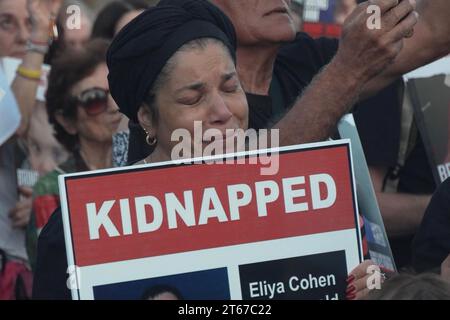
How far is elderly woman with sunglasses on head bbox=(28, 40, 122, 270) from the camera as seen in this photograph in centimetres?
516

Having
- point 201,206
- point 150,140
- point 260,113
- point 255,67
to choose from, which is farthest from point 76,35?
point 201,206

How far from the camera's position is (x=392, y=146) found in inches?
175

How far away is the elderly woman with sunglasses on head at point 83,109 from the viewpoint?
5.16 meters

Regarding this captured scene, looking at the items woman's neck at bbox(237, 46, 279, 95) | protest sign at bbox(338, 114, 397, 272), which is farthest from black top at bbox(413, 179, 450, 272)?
woman's neck at bbox(237, 46, 279, 95)

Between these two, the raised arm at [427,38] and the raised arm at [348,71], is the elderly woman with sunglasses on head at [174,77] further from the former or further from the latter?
the raised arm at [427,38]

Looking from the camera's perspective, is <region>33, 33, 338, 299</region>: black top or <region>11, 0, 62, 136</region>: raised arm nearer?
<region>33, 33, 338, 299</region>: black top

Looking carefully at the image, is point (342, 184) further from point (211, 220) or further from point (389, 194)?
point (389, 194)

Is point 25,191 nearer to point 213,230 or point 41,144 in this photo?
point 41,144

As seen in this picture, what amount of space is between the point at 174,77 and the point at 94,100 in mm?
2085

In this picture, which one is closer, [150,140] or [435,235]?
[150,140]

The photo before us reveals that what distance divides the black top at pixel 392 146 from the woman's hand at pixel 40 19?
161cm

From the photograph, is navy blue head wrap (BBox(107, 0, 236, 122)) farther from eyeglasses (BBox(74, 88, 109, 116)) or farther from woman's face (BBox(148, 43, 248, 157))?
eyeglasses (BBox(74, 88, 109, 116))

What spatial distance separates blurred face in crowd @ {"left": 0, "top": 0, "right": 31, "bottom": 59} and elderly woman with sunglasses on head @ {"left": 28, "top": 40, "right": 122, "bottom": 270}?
567 millimetres
